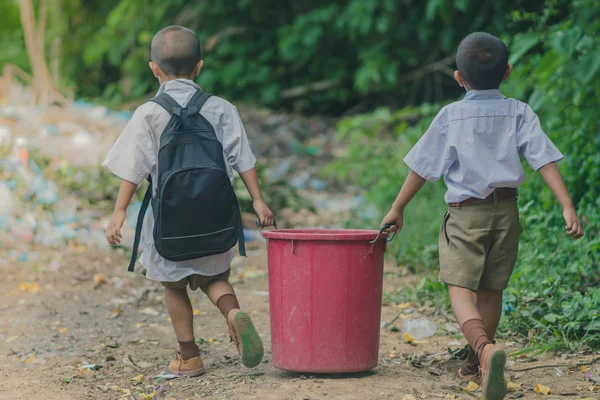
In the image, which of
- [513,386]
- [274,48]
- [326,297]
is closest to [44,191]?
[326,297]

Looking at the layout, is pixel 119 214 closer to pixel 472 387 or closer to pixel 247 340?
pixel 247 340

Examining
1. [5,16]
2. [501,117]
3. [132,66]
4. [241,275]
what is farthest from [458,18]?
[5,16]

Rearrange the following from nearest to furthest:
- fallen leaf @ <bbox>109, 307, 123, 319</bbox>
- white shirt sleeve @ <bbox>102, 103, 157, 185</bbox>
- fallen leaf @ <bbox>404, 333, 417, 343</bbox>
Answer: white shirt sleeve @ <bbox>102, 103, 157, 185</bbox> → fallen leaf @ <bbox>404, 333, 417, 343</bbox> → fallen leaf @ <bbox>109, 307, 123, 319</bbox>

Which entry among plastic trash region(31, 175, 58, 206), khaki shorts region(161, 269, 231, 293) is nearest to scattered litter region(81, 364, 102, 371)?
khaki shorts region(161, 269, 231, 293)

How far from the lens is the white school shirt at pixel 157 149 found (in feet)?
11.5

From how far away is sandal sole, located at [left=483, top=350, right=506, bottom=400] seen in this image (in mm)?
2889

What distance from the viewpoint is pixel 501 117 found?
10.5 ft

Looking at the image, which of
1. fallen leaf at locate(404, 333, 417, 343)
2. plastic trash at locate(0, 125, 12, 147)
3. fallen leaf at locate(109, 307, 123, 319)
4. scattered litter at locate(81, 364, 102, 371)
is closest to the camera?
scattered litter at locate(81, 364, 102, 371)

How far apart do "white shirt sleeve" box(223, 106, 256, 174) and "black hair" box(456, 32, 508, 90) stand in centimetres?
100

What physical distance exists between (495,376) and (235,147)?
57.5 inches

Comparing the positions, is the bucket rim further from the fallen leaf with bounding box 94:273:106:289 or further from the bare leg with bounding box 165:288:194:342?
the fallen leaf with bounding box 94:273:106:289

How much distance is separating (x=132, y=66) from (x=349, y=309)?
31.9 ft

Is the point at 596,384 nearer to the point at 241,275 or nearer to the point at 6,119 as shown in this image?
the point at 241,275

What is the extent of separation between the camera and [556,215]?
5113 mm
